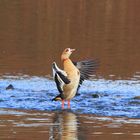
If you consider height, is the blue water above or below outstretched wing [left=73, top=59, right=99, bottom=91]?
below

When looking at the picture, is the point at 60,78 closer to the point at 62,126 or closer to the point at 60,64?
the point at 62,126

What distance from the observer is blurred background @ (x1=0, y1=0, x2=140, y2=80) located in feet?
71.1

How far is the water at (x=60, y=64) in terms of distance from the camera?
13742 millimetres

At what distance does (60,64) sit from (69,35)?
822cm

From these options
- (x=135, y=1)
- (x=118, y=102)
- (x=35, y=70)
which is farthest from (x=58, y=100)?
(x=135, y=1)

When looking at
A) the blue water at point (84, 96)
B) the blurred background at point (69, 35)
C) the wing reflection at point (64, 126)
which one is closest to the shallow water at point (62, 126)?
the wing reflection at point (64, 126)

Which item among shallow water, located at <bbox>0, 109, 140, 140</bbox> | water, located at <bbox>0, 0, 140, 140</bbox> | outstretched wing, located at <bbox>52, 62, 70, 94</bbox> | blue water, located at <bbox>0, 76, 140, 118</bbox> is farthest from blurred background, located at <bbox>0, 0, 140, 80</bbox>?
shallow water, located at <bbox>0, 109, 140, 140</bbox>

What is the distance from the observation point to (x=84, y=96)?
17.4 m

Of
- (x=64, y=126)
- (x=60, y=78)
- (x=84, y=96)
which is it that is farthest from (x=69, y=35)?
(x=64, y=126)

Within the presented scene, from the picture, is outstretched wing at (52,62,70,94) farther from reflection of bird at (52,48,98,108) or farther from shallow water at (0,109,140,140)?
shallow water at (0,109,140,140)

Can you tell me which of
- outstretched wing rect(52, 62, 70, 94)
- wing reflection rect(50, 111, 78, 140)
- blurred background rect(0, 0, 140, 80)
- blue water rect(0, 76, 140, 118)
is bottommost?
wing reflection rect(50, 111, 78, 140)

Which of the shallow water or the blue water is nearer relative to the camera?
the shallow water

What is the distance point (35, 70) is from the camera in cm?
2077

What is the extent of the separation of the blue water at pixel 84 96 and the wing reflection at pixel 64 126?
409 millimetres
